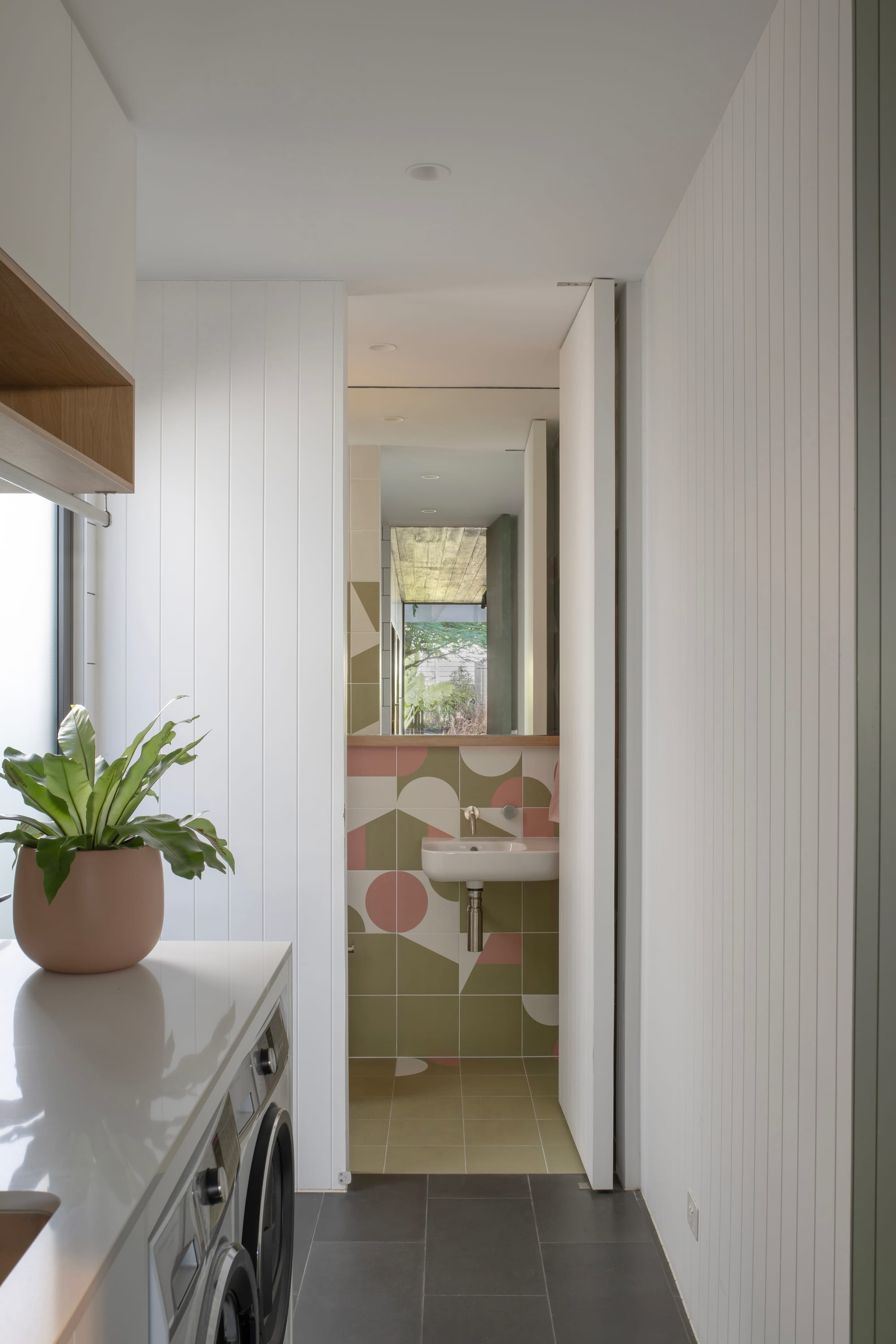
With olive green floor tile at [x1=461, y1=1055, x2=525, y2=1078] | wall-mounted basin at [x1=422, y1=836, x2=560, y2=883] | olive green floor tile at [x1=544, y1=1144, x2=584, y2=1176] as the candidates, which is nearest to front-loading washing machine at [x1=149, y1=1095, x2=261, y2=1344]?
olive green floor tile at [x1=544, y1=1144, x2=584, y2=1176]

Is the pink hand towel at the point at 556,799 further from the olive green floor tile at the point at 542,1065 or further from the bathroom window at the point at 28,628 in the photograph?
the bathroom window at the point at 28,628

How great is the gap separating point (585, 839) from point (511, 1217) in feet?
3.32

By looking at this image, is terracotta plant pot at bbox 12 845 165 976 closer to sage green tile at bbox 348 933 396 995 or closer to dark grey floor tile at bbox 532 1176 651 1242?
dark grey floor tile at bbox 532 1176 651 1242

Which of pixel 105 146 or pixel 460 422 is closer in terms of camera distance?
pixel 105 146

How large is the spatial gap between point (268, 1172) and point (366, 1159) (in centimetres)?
149

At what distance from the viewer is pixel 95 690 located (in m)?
2.76

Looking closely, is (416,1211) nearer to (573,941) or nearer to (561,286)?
(573,941)

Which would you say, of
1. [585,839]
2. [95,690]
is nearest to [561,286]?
[585,839]

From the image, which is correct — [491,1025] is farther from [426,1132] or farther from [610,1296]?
[610,1296]

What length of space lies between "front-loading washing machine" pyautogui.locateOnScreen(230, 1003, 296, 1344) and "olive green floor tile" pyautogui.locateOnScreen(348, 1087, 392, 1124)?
1.45 m

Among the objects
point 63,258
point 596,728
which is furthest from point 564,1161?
point 63,258

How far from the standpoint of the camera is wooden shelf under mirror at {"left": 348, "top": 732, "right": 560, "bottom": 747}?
3.65 meters

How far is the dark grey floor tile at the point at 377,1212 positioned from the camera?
248 centimetres

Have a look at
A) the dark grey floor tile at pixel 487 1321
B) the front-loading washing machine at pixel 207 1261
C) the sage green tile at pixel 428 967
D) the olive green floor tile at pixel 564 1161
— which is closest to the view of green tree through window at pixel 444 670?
the sage green tile at pixel 428 967
